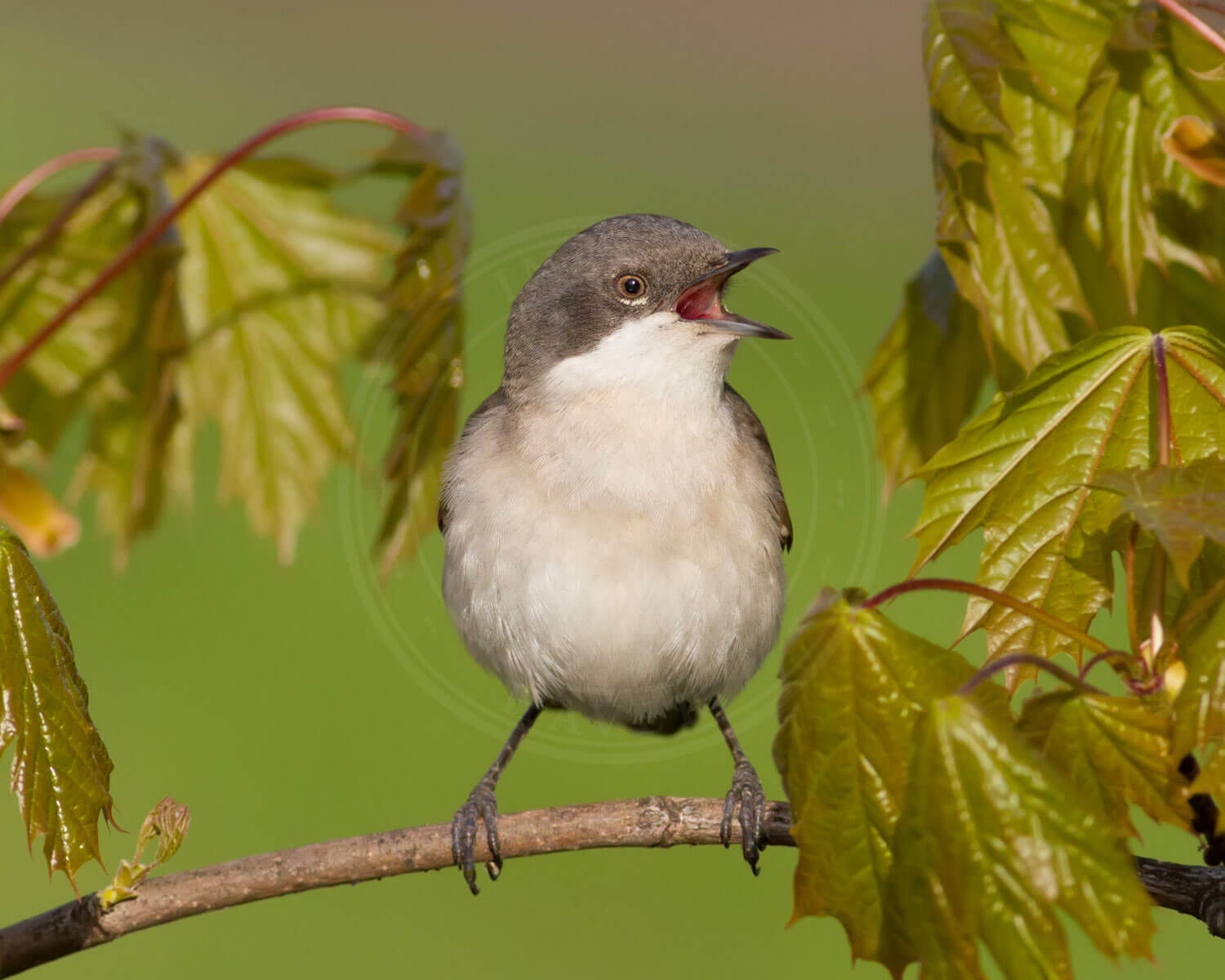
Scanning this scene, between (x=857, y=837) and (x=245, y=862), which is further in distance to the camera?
(x=245, y=862)

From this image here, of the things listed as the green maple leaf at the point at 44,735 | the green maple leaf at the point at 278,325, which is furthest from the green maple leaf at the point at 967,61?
the green maple leaf at the point at 44,735

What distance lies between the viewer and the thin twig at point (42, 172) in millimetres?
3408

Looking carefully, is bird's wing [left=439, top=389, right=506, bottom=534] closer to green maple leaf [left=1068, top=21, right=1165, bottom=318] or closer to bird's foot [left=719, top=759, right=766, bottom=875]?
bird's foot [left=719, top=759, right=766, bottom=875]

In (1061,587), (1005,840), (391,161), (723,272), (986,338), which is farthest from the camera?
(723,272)

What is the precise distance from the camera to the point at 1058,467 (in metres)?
2.49

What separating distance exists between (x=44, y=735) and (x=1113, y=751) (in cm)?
179

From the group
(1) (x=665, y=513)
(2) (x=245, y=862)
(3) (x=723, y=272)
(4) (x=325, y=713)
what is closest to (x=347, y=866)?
(2) (x=245, y=862)

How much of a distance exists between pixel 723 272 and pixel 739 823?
1397 mm

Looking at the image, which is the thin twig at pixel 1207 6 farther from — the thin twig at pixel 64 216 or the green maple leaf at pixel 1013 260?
the thin twig at pixel 64 216

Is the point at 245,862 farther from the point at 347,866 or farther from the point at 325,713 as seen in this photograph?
the point at 325,713

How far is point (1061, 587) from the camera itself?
96.1 inches

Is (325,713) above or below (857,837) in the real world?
below

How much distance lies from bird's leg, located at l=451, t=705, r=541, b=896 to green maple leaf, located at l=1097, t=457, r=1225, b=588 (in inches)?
62.2

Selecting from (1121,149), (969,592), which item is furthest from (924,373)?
(969,592)
